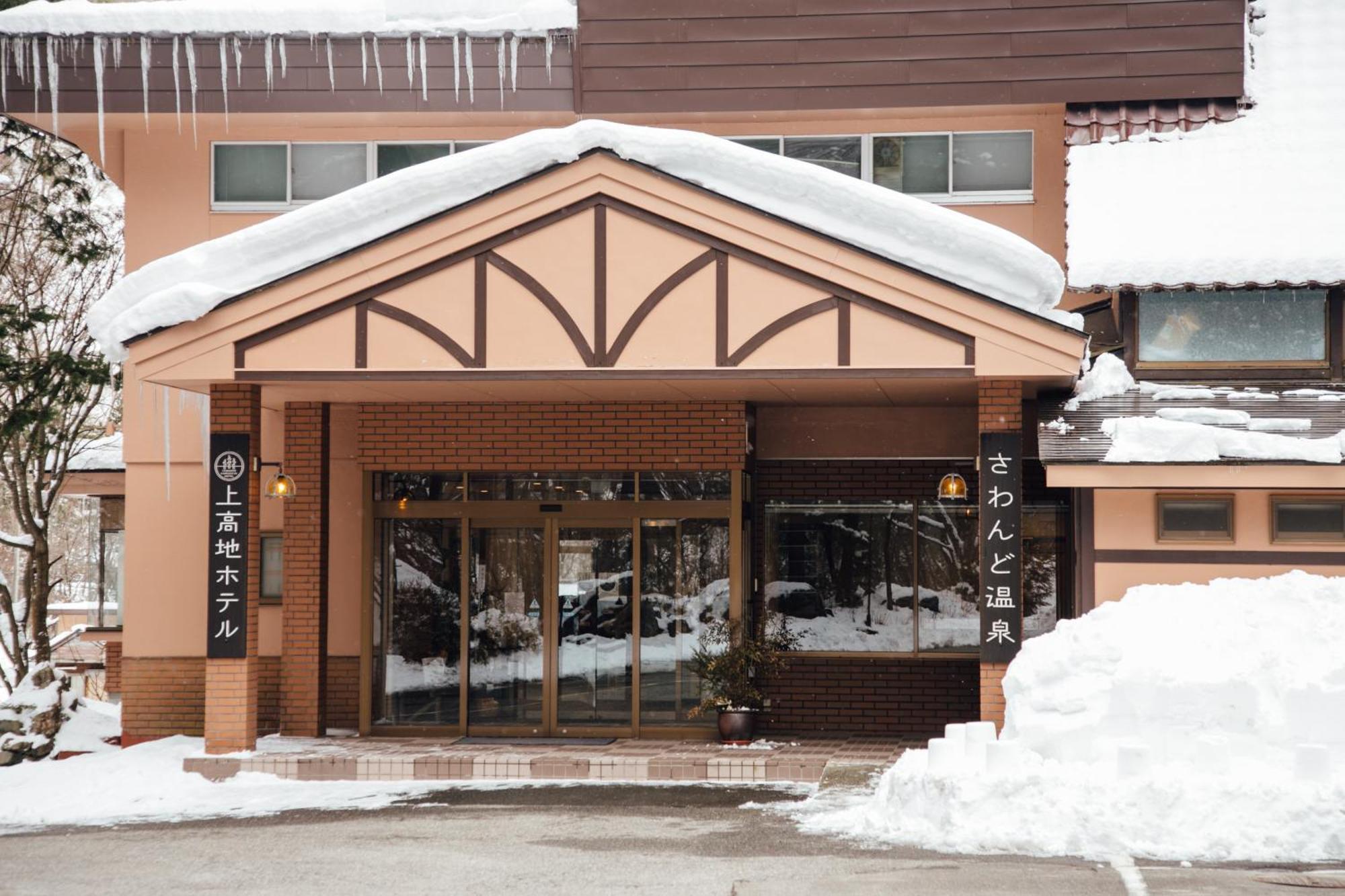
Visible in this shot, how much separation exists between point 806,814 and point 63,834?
5.37m

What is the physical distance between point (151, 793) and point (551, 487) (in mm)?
4799

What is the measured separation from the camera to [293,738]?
14.8 meters

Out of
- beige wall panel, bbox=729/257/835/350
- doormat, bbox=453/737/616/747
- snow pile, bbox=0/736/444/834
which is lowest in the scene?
snow pile, bbox=0/736/444/834

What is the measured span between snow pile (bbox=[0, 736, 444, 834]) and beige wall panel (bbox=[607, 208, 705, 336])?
4.24 m

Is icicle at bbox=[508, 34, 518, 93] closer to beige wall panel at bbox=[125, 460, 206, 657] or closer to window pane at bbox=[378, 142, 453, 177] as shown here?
window pane at bbox=[378, 142, 453, 177]

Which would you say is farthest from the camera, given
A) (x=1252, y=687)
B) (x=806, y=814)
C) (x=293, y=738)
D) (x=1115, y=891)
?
(x=293, y=738)

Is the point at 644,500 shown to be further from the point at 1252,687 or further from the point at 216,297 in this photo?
the point at 1252,687

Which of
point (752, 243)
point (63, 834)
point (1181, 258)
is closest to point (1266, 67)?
point (1181, 258)

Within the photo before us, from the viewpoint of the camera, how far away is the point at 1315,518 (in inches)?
502

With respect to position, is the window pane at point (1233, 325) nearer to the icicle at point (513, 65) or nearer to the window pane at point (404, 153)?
the icicle at point (513, 65)

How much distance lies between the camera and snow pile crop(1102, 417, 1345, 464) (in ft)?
39.2

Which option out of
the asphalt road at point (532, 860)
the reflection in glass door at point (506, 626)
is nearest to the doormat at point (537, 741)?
the reflection in glass door at point (506, 626)

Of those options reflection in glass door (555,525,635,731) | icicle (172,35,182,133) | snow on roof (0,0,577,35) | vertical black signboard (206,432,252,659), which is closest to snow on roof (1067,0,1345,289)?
reflection in glass door (555,525,635,731)

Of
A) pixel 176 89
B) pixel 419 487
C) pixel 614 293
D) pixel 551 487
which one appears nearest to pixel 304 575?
pixel 419 487
